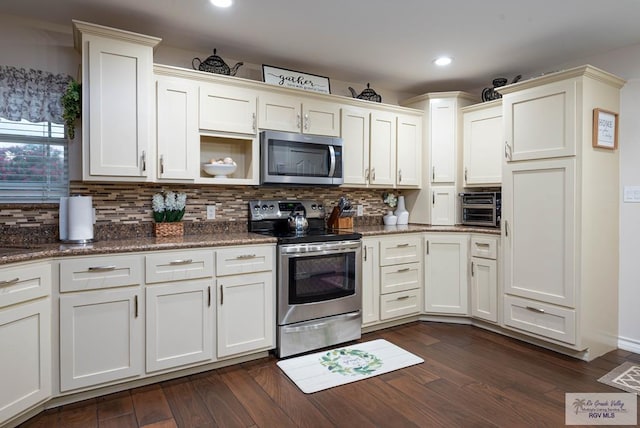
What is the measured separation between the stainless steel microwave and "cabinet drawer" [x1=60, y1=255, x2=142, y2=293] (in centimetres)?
117

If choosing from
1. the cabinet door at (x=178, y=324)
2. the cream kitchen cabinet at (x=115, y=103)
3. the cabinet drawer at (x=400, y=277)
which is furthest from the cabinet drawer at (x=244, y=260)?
the cabinet drawer at (x=400, y=277)

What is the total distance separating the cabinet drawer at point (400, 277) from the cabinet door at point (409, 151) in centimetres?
87

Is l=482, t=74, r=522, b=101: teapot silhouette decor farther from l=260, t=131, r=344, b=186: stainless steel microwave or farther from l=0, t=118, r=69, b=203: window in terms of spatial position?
l=0, t=118, r=69, b=203: window

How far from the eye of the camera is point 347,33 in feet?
9.15

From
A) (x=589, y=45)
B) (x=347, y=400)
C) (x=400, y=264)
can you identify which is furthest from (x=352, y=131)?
(x=347, y=400)

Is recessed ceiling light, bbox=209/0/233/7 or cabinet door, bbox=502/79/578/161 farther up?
recessed ceiling light, bbox=209/0/233/7

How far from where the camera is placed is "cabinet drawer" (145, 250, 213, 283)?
237cm

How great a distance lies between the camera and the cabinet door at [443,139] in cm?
384

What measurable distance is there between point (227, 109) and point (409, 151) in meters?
1.91

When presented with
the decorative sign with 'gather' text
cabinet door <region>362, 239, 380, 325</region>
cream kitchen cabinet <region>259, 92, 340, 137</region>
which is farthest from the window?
cabinet door <region>362, 239, 380, 325</region>

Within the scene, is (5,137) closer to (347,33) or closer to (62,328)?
(62,328)

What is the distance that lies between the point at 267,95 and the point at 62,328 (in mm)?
2121

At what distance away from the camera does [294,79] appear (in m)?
3.33

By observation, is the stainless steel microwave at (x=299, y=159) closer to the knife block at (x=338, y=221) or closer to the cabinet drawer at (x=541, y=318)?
the knife block at (x=338, y=221)
